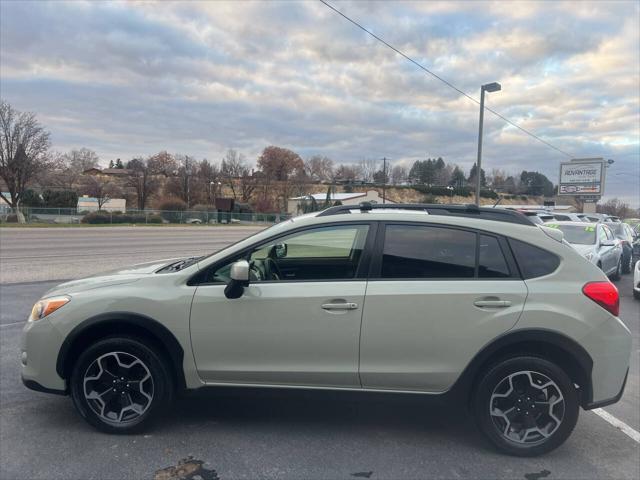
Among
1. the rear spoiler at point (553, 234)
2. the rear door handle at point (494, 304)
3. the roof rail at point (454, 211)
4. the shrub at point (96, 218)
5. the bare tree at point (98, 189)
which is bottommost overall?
the shrub at point (96, 218)

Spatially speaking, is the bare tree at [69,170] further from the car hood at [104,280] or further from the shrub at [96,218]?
the car hood at [104,280]

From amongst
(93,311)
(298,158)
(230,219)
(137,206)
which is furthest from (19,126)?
(298,158)

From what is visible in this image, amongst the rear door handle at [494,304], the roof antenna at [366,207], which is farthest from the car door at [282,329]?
the rear door handle at [494,304]

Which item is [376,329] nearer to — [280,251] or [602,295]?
[280,251]

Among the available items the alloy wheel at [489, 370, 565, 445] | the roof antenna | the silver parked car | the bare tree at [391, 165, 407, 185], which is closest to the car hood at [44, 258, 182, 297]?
the roof antenna

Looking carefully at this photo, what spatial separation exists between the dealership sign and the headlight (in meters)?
62.3

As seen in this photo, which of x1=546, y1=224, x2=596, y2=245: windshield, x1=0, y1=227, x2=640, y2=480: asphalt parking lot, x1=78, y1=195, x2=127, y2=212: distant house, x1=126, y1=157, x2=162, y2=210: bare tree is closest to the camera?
x1=0, y1=227, x2=640, y2=480: asphalt parking lot

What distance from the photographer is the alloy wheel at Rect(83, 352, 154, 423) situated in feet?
12.3

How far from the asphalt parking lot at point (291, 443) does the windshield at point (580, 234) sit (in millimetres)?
8390

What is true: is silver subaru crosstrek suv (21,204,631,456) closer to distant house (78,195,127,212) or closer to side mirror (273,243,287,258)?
side mirror (273,243,287,258)

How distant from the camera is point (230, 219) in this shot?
62.1m

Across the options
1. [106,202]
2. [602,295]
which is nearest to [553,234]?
[602,295]

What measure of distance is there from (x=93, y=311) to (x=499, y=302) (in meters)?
3.01

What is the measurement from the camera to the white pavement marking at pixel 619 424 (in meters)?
4.02
